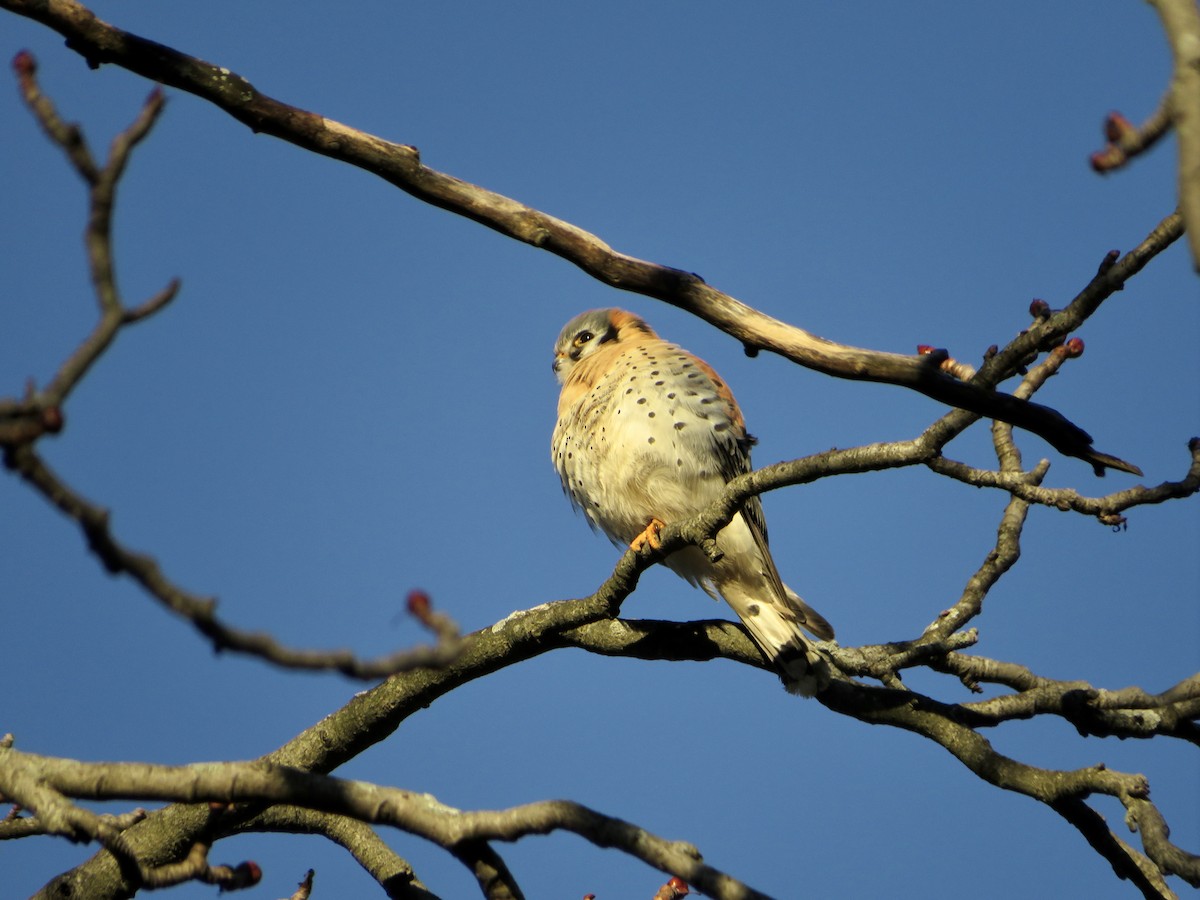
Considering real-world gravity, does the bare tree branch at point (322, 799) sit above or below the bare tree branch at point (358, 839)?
below

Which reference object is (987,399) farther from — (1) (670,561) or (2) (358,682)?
(1) (670,561)

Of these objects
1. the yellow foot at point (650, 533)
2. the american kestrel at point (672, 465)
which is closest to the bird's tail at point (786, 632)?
the american kestrel at point (672, 465)

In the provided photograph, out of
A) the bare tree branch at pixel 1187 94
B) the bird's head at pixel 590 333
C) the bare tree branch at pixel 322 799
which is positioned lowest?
the bare tree branch at pixel 322 799

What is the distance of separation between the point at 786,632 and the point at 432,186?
2.43 meters

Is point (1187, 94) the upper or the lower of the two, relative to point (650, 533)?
lower

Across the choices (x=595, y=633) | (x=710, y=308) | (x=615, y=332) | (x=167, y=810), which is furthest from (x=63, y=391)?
(x=615, y=332)

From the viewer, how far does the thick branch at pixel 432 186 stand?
11.4 ft

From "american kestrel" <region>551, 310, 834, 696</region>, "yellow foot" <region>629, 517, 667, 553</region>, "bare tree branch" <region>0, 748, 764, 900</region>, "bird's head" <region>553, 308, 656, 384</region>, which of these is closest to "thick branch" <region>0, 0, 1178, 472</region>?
"yellow foot" <region>629, 517, 667, 553</region>

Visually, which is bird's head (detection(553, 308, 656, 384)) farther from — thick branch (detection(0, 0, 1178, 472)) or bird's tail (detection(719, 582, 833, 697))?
thick branch (detection(0, 0, 1178, 472))

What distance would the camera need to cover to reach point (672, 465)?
5656 mm

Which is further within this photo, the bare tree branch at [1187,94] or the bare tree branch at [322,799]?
the bare tree branch at [322,799]

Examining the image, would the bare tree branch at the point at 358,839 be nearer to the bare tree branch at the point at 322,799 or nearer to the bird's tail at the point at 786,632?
the bare tree branch at the point at 322,799

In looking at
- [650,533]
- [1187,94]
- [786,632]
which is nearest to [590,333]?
[650,533]

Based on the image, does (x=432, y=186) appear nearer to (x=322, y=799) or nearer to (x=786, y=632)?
(x=322, y=799)
